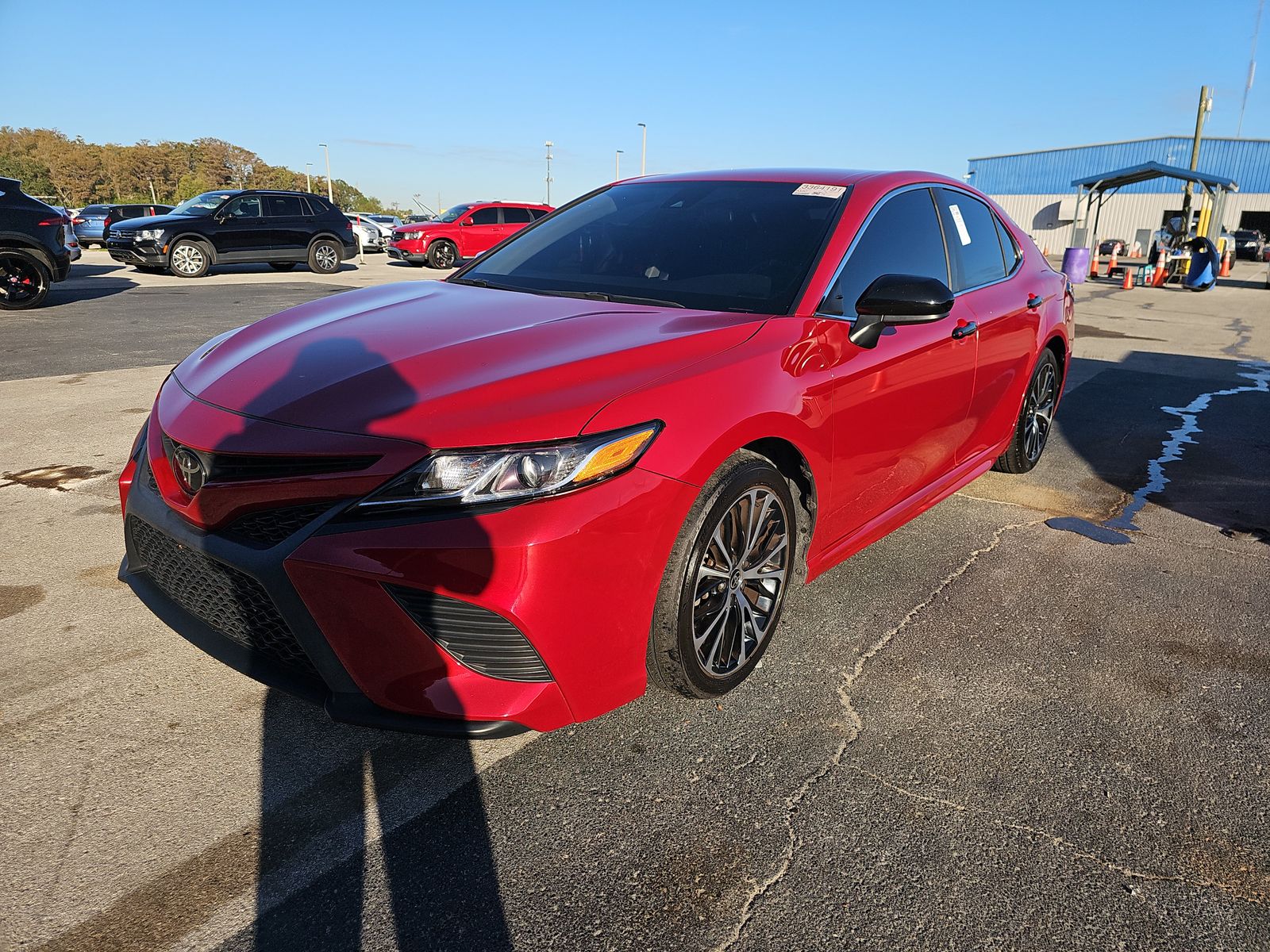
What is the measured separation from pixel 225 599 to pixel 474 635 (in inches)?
26.6

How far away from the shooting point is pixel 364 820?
2.11 metres

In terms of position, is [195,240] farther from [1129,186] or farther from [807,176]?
[1129,186]

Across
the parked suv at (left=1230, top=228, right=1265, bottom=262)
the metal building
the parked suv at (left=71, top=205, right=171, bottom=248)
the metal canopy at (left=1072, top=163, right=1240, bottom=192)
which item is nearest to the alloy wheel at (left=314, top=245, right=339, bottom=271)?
the parked suv at (left=71, top=205, right=171, bottom=248)

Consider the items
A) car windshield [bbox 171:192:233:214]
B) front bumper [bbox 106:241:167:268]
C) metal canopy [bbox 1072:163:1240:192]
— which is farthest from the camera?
metal canopy [bbox 1072:163:1240:192]

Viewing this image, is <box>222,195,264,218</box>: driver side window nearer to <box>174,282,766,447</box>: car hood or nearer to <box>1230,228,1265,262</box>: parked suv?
<box>174,282,766,447</box>: car hood

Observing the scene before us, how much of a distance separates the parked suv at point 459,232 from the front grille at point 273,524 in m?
20.7

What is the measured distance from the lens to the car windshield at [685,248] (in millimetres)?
2994

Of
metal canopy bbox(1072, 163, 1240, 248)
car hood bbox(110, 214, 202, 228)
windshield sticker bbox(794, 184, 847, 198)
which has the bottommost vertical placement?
windshield sticker bbox(794, 184, 847, 198)

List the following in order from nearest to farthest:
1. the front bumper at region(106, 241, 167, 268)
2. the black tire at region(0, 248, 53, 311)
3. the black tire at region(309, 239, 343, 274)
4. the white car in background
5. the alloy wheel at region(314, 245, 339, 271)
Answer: the black tire at region(0, 248, 53, 311) < the front bumper at region(106, 241, 167, 268) < the black tire at region(309, 239, 343, 274) < the alloy wheel at region(314, 245, 339, 271) < the white car in background

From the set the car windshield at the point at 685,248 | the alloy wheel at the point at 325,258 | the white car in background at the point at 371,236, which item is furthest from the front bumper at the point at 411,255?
the car windshield at the point at 685,248

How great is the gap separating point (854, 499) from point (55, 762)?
8.27 ft

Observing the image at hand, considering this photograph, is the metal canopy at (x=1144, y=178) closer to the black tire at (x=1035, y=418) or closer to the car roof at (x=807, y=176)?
the black tire at (x=1035, y=418)

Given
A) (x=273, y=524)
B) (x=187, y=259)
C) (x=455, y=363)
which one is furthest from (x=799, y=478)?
(x=187, y=259)

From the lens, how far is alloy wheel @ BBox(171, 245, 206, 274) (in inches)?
A: 670
